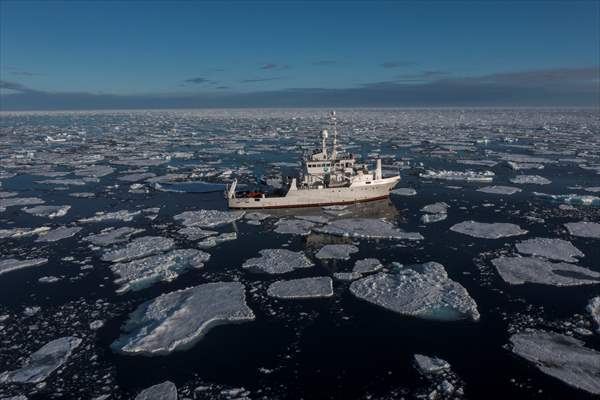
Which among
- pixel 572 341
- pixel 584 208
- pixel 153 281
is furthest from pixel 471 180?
pixel 153 281

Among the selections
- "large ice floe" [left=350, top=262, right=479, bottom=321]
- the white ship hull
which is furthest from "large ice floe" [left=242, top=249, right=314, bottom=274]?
the white ship hull

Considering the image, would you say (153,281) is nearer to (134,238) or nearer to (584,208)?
(134,238)

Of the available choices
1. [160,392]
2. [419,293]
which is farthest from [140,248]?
[419,293]

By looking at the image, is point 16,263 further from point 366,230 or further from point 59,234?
point 366,230

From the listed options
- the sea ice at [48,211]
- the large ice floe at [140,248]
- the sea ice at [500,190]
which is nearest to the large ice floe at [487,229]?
the sea ice at [500,190]

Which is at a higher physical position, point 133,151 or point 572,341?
point 133,151

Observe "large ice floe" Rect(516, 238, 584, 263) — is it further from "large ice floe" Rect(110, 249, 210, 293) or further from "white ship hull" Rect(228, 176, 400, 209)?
"large ice floe" Rect(110, 249, 210, 293)

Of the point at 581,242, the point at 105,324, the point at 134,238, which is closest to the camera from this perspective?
the point at 105,324
